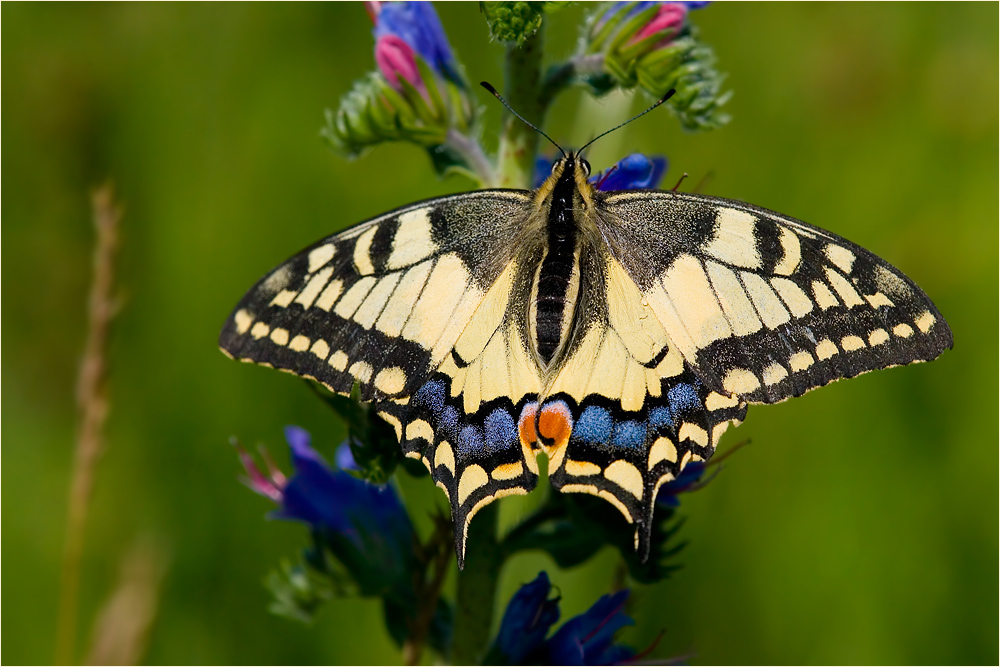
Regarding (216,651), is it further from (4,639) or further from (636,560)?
(636,560)

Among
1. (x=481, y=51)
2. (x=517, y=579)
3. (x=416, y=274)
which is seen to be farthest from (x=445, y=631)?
(x=481, y=51)

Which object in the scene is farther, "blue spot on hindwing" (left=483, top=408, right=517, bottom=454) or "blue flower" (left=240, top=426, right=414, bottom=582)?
"blue flower" (left=240, top=426, right=414, bottom=582)

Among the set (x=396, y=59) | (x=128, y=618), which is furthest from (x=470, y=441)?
(x=128, y=618)

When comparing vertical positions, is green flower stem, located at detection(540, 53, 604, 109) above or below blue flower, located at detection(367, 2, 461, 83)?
below

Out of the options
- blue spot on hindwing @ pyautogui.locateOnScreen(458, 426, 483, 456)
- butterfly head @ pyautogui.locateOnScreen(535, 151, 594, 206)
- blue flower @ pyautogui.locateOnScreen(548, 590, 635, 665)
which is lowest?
blue flower @ pyautogui.locateOnScreen(548, 590, 635, 665)

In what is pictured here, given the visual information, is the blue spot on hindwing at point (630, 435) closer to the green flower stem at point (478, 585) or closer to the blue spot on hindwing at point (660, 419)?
the blue spot on hindwing at point (660, 419)

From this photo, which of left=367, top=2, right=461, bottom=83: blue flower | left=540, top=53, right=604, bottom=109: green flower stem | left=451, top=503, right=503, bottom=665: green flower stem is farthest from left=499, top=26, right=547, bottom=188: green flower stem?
left=451, top=503, right=503, bottom=665: green flower stem

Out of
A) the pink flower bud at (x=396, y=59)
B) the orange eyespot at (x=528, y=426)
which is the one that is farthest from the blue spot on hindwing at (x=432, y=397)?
the pink flower bud at (x=396, y=59)

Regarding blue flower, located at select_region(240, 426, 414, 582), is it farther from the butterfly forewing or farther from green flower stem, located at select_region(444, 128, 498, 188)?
green flower stem, located at select_region(444, 128, 498, 188)
